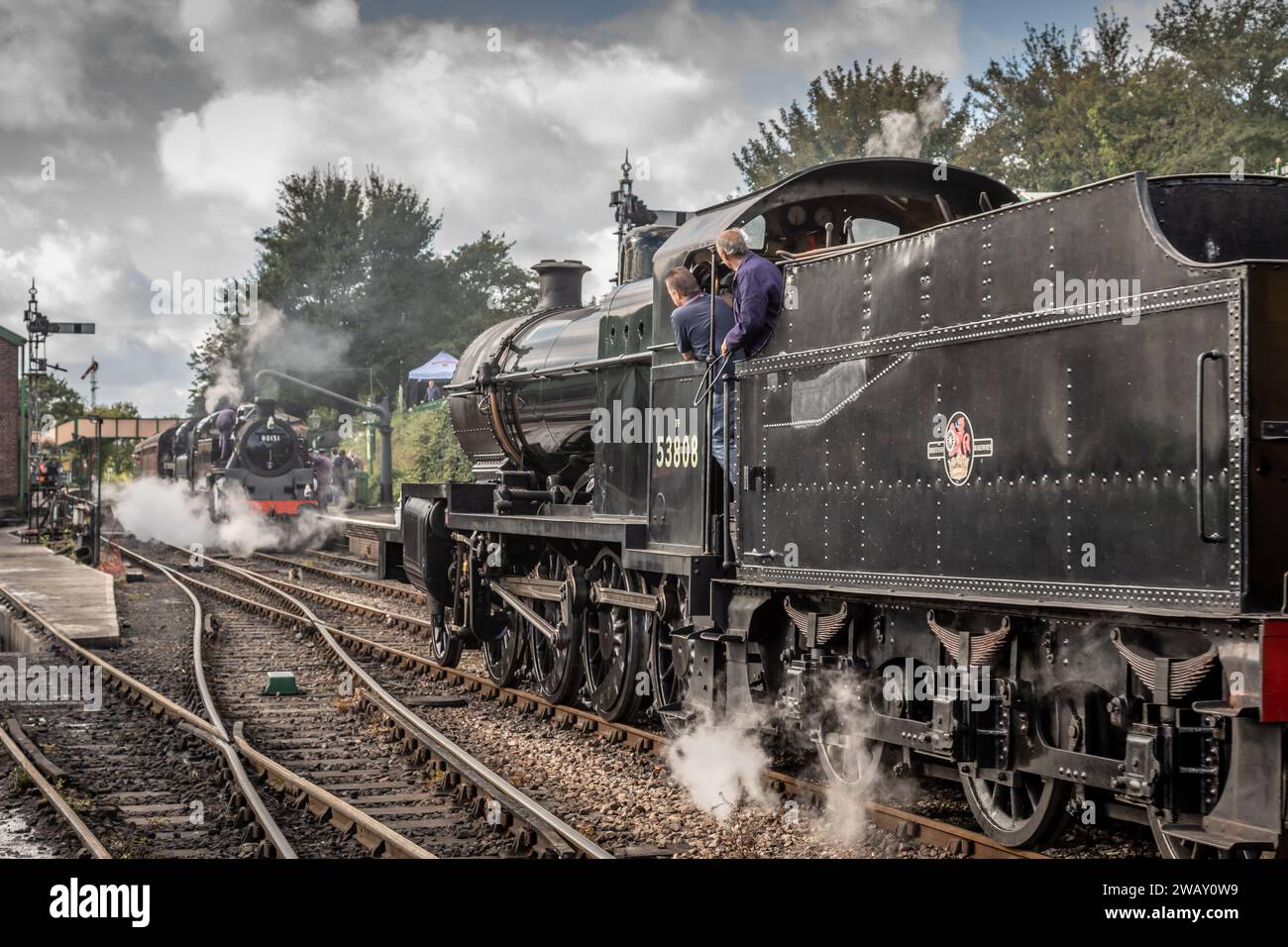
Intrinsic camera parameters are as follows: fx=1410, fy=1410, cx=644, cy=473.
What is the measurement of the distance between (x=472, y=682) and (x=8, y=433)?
123 ft

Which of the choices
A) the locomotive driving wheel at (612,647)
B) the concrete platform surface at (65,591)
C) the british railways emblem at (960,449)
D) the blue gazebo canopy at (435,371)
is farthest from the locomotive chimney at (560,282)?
the blue gazebo canopy at (435,371)

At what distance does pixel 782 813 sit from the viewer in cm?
751

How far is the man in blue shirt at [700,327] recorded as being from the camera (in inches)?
319

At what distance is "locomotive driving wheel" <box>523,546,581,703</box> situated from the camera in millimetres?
10547

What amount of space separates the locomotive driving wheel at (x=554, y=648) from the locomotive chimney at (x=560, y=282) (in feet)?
8.67

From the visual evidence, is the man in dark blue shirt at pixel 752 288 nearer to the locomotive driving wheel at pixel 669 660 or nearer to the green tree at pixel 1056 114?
the locomotive driving wheel at pixel 669 660

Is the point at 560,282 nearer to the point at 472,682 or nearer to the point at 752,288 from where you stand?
the point at 472,682

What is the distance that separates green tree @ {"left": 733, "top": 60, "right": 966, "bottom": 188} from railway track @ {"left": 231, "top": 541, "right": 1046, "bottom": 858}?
18310 millimetres

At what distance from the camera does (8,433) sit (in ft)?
146
